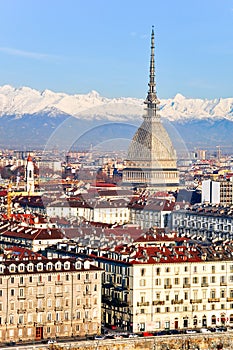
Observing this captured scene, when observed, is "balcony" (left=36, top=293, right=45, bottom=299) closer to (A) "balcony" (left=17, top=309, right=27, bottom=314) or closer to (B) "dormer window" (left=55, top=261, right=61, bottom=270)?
(A) "balcony" (left=17, top=309, right=27, bottom=314)

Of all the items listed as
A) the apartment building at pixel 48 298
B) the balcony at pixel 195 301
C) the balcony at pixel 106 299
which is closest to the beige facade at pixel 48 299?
the apartment building at pixel 48 298

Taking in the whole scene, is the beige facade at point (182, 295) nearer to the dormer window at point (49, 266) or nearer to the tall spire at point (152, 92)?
the dormer window at point (49, 266)

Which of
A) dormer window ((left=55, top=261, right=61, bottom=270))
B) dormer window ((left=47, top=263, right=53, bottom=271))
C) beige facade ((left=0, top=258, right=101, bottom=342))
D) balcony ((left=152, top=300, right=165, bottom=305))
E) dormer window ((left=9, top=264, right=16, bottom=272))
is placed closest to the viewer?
beige facade ((left=0, top=258, right=101, bottom=342))

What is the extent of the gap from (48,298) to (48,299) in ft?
0.09

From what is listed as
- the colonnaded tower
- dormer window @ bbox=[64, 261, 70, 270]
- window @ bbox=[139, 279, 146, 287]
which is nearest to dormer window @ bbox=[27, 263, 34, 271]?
dormer window @ bbox=[64, 261, 70, 270]

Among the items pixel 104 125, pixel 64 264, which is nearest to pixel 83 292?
pixel 64 264

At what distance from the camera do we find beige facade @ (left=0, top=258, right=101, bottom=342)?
30328mm

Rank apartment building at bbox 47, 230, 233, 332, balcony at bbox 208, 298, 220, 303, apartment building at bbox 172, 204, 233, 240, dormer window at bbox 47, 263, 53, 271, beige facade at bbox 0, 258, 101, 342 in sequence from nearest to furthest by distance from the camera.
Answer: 1. beige facade at bbox 0, 258, 101, 342
2. dormer window at bbox 47, 263, 53, 271
3. apartment building at bbox 47, 230, 233, 332
4. balcony at bbox 208, 298, 220, 303
5. apartment building at bbox 172, 204, 233, 240

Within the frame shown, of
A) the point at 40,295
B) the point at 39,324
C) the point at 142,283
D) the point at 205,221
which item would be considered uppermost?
the point at 205,221

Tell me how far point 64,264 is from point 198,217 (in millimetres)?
21617

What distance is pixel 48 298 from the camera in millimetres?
30984

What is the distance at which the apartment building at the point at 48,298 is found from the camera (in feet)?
99.5

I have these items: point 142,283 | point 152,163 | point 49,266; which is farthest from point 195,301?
point 152,163

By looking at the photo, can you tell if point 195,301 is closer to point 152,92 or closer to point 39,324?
point 39,324
